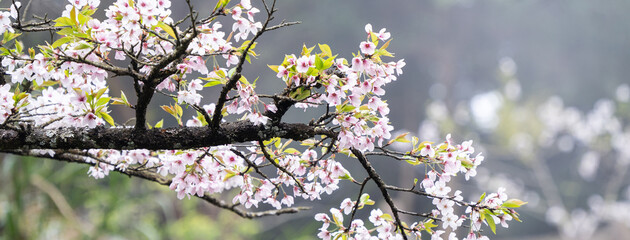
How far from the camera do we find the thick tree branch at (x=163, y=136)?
0.65 metres

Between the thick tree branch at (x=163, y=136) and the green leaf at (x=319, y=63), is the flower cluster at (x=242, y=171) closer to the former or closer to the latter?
the thick tree branch at (x=163, y=136)

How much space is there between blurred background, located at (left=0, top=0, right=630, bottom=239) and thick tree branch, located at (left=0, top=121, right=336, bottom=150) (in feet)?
12.9

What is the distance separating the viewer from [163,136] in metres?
0.66

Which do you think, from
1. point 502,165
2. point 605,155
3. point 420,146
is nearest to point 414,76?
point 502,165

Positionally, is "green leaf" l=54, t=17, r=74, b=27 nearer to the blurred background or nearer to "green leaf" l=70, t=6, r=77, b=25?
"green leaf" l=70, t=6, r=77, b=25

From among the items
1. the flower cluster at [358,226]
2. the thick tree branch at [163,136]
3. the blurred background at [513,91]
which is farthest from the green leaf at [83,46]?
the blurred background at [513,91]

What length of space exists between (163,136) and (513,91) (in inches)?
218

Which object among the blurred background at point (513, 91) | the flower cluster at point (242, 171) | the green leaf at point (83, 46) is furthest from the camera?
the blurred background at point (513, 91)

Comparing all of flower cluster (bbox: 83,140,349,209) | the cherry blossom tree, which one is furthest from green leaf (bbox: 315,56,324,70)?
flower cluster (bbox: 83,140,349,209)

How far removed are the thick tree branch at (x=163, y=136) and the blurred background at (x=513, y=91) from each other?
12.9 ft

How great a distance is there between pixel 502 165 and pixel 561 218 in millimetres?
1332

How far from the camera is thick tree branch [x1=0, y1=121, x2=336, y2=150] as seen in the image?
651mm

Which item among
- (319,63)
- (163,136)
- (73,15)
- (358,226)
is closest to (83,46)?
(73,15)

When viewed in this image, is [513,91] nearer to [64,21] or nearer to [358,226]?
[358,226]
